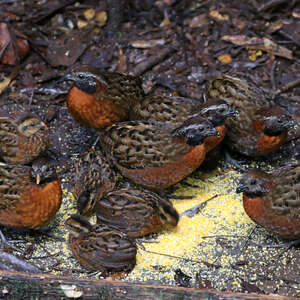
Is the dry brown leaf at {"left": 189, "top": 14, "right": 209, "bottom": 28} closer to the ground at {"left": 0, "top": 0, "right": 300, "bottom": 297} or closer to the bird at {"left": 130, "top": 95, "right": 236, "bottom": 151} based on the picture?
the ground at {"left": 0, "top": 0, "right": 300, "bottom": 297}

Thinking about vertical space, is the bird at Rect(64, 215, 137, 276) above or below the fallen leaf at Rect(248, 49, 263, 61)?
above

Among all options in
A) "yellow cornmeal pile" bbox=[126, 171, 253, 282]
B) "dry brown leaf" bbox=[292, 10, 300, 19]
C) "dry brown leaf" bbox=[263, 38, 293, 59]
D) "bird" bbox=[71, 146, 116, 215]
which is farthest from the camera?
"dry brown leaf" bbox=[292, 10, 300, 19]

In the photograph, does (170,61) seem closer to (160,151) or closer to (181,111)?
(181,111)

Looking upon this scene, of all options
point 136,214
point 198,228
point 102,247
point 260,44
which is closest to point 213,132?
point 198,228

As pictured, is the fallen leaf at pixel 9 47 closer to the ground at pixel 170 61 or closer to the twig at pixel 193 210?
the ground at pixel 170 61

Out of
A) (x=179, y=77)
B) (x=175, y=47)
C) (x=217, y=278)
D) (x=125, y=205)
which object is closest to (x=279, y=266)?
(x=217, y=278)

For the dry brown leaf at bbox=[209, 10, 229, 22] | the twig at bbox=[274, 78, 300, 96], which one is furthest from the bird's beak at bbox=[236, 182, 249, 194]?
the dry brown leaf at bbox=[209, 10, 229, 22]

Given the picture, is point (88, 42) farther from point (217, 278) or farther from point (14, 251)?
point (217, 278)
